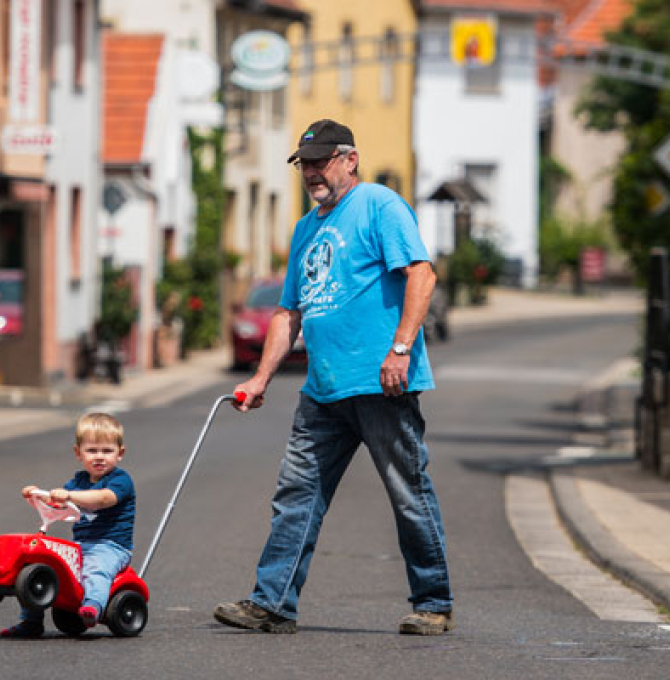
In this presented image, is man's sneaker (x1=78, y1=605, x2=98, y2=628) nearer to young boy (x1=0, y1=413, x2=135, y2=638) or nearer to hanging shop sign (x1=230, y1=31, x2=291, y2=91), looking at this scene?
young boy (x1=0, y1=413, x2=135, y2=638)

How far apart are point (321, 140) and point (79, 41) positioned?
2600 cm

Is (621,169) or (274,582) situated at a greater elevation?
(621,169)

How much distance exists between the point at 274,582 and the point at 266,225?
4264 cm

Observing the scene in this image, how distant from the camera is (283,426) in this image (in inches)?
937

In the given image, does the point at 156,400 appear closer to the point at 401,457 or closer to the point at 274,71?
the point at 274,71

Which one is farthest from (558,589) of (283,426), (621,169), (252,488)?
(283,426)

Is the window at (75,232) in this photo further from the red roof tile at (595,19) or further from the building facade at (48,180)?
the red roof tile at (595,19)

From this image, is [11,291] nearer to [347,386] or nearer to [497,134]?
[347,386]

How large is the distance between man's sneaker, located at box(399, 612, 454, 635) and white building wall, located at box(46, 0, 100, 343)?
75.4ft

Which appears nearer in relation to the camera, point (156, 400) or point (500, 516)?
point (500, 516)

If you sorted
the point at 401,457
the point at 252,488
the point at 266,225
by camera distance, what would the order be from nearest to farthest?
the point at 401,457
the point at 252,488
the point at 266,225

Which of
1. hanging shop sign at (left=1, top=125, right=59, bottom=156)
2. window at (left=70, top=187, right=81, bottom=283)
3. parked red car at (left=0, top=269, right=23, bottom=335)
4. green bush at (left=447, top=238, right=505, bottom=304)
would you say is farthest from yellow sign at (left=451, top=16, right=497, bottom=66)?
hanging shop sign at (left=1, top=125, right=59, bottom=156)

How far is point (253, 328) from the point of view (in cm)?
3484

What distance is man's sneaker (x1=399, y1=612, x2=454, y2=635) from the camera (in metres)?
7.87
